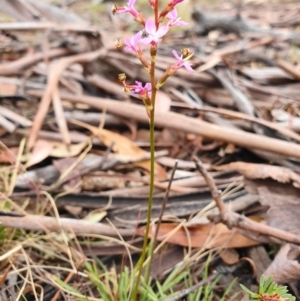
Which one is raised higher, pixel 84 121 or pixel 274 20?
pixel 274 20

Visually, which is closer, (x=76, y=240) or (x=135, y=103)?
(x=76, y=240)

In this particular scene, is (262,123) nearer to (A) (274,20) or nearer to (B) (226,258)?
(B) (226,258)

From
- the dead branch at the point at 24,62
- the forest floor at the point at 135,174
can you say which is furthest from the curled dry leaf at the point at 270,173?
the dead branch at the point at 24,62

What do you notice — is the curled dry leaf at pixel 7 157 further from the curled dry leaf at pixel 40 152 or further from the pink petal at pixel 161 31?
the pink petal at pixel 161 31

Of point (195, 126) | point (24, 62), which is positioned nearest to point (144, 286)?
point (195, 126)

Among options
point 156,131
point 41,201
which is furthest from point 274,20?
point 41,201

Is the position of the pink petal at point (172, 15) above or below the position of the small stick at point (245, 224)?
above

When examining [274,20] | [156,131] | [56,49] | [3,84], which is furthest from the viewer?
[274,20]
